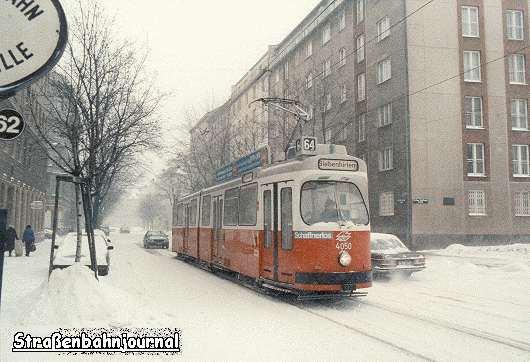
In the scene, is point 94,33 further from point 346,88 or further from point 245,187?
point 346,88

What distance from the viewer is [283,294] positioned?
1170 cm

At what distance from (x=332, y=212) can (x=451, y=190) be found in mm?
22373

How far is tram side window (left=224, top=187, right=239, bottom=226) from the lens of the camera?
536 inches

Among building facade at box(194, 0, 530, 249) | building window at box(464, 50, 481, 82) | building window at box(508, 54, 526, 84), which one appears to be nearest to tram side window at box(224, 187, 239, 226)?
building facade at box(194, 0, 530, 249)

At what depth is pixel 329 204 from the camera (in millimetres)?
10273

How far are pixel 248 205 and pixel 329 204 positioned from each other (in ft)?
9.49

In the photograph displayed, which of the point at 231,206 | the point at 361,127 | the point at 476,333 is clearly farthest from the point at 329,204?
the point at 361,127

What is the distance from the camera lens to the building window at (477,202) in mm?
30406

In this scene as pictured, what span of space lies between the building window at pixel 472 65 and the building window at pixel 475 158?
13.9ft

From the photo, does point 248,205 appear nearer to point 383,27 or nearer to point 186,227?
point 186,227

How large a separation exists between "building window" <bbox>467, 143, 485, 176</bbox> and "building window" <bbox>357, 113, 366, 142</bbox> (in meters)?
7.08

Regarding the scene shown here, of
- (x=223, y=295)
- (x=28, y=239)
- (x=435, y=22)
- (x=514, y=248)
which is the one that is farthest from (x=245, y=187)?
(x=435, y=22)

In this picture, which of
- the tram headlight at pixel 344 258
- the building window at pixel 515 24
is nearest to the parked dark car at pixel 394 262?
the tram headlight at pixel 344 258

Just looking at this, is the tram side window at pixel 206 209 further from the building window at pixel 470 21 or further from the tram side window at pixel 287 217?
the building window at pixel 470 21
